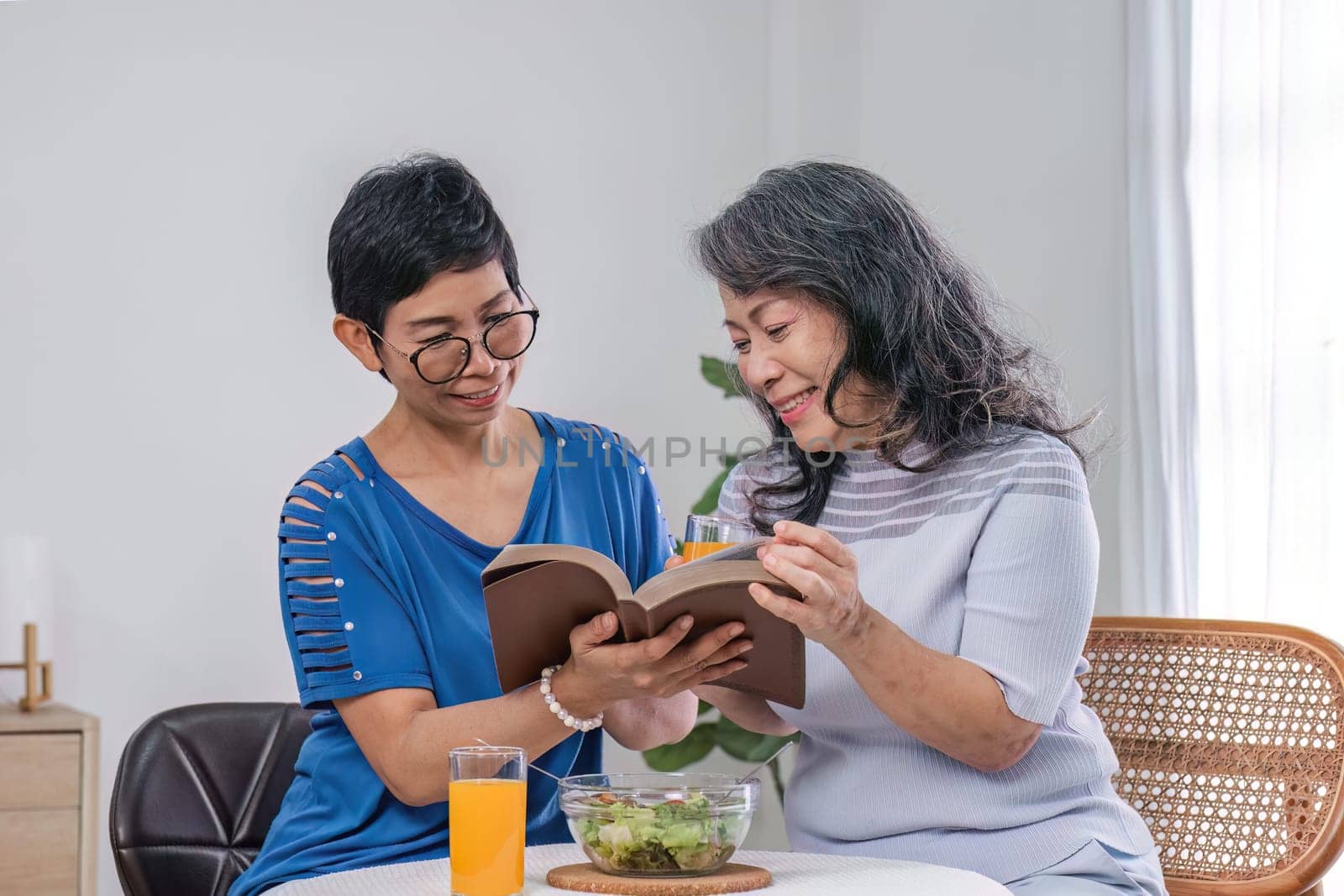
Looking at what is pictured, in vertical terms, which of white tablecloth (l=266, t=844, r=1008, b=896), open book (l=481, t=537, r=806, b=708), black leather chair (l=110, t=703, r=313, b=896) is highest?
open book (l=481, t=537, r=806, b=708)

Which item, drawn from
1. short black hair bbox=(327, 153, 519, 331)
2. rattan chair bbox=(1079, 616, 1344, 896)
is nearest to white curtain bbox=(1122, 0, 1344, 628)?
rattan chair bbox=(1079, 616, 1344, 896)

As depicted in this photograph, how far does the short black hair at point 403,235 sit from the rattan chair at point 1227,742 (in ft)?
3.65

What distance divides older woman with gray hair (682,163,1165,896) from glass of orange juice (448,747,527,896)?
0.35 m

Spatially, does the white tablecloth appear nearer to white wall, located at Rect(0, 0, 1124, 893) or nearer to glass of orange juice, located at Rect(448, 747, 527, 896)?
glass of orange juice, located at Rect(448, 747, 527, 896)

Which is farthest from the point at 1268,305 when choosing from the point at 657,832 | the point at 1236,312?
the point at 657,832

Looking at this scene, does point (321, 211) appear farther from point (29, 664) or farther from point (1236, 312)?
point (1236, 312)

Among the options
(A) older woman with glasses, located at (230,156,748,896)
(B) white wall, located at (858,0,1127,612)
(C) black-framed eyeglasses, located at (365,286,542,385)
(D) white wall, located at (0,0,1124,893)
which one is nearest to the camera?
(A) older woman with glasses, located at (230,156,748,896)

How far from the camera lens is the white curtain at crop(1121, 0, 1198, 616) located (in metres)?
2.98

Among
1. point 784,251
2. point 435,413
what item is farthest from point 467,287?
point 784,251

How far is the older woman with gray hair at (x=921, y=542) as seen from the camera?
1.47m

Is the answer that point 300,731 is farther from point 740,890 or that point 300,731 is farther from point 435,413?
point 740,890

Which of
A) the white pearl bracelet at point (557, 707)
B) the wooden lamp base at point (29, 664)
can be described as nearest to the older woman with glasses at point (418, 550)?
the white pearl bracelet at point (557, 707)

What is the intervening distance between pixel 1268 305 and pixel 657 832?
2.17 metres

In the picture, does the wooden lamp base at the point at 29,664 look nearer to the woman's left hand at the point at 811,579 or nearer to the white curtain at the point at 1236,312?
the woman's left hand at the point at 811,579
